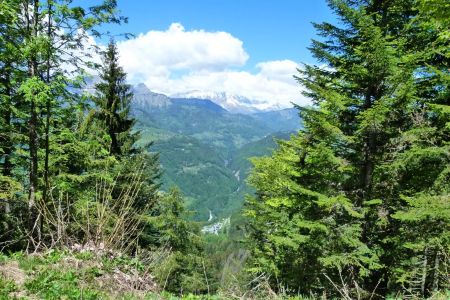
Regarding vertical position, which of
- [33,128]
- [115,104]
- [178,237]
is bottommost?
[178,237]

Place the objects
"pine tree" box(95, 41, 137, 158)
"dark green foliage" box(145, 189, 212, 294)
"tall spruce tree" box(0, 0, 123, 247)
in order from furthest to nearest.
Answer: "dark green foliage" box(145, 189, 212, 294) → "pine tree" box(95, 41, 137, 158) → "tall spruce tree" box(0, 0, 123, 247)

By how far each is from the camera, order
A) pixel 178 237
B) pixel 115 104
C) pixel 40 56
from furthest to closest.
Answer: pixel 178 237, pixel 115 104, pixel 40 56

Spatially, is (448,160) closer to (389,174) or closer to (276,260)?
(389,174)

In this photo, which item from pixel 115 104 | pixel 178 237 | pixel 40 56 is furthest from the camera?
pixel 178 237

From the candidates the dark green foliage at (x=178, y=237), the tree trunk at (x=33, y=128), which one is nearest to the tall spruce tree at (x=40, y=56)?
the tree trunk at (x=33, y=128)

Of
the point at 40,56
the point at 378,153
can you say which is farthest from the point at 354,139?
the point at 40,56

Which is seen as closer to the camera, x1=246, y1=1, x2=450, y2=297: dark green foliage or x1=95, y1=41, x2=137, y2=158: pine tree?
x1=246, y1=1, x2=450, y2=297: dark green foliage

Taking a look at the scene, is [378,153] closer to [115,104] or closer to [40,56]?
[40,56]

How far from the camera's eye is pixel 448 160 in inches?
492

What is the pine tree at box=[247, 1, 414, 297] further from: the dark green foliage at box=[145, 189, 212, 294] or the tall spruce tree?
the dark green foliage at box=[145, 189, 212, 294]

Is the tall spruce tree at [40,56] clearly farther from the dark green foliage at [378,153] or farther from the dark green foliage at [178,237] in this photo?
the dark green foliage at [178,237]

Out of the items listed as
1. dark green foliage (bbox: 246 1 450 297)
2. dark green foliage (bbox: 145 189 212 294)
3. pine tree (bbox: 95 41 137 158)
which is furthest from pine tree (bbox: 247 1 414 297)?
dark green foliage (bbox: 145 189 212 294)

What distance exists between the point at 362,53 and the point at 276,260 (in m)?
10.7

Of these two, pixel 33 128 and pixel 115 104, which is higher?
pixel 115 104
